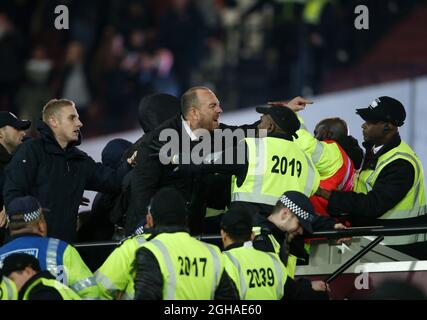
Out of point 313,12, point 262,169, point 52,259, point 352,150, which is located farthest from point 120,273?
point 313,12

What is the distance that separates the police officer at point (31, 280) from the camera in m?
7.44

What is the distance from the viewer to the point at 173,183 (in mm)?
9297

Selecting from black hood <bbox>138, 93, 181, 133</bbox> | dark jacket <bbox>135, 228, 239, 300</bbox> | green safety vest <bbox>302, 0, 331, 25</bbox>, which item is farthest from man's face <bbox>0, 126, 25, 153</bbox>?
green safety vest <bbox>302, 0, 331, 25</bbox>

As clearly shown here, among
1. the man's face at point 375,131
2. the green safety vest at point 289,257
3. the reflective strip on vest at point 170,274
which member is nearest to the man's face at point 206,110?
the green safety vest at point 289,257

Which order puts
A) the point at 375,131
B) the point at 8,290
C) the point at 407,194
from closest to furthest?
the point at 8,290
the point at 407,194
the point at 375,131

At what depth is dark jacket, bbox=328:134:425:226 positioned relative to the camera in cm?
939

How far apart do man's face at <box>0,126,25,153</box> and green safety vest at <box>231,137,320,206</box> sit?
67.1 inches

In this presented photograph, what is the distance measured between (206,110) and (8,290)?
2.37 metres

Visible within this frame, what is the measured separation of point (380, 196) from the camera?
31.1 ft

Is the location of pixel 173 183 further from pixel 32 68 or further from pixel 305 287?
pixel 32 68

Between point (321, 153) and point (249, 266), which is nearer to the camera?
point (249, 266)

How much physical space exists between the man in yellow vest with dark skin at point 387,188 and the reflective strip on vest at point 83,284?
6.90 ft

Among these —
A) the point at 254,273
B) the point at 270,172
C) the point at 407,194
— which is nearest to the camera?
the point at 254,273

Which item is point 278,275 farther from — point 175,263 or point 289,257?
point 175,263
